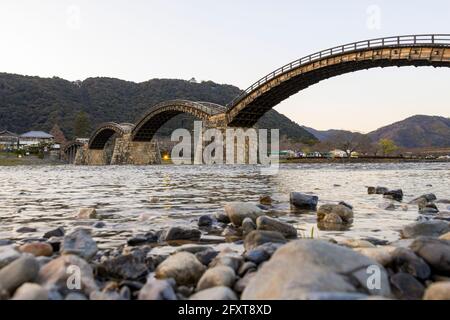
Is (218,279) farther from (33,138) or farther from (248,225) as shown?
(33,138)

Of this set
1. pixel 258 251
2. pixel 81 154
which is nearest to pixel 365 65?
pixel 258 251

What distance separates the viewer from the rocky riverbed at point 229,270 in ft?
9.61

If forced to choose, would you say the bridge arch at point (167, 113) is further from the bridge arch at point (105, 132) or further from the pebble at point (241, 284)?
the pebble at point (241, 284)

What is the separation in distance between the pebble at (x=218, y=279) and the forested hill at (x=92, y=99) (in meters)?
137

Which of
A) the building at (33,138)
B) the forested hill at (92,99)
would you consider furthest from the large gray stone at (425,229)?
the forested hill at (92,99)

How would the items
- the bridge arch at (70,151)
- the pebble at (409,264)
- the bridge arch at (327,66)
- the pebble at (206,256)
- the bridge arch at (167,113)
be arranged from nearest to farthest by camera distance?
the pebble at (409,264) < the pebble at (206,256) < the bridge arch at (327,66) < the bridge arch at (167,113) < the bridge arch at (70,151)

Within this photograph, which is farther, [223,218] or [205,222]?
[223,218]

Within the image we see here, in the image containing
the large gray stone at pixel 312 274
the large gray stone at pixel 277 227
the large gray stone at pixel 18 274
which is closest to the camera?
the large gray stone at pixel 312 274

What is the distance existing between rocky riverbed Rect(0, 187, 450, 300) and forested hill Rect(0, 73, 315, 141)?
13581 centimetres

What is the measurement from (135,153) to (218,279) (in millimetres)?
79296

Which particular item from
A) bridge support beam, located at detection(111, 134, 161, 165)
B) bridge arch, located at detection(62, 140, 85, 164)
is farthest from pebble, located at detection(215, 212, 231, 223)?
bridge arch, located at detection(62, 140, 85, 164)

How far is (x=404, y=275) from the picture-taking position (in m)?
3.46

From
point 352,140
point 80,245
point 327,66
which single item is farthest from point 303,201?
point 352,140

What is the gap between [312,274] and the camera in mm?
2887
